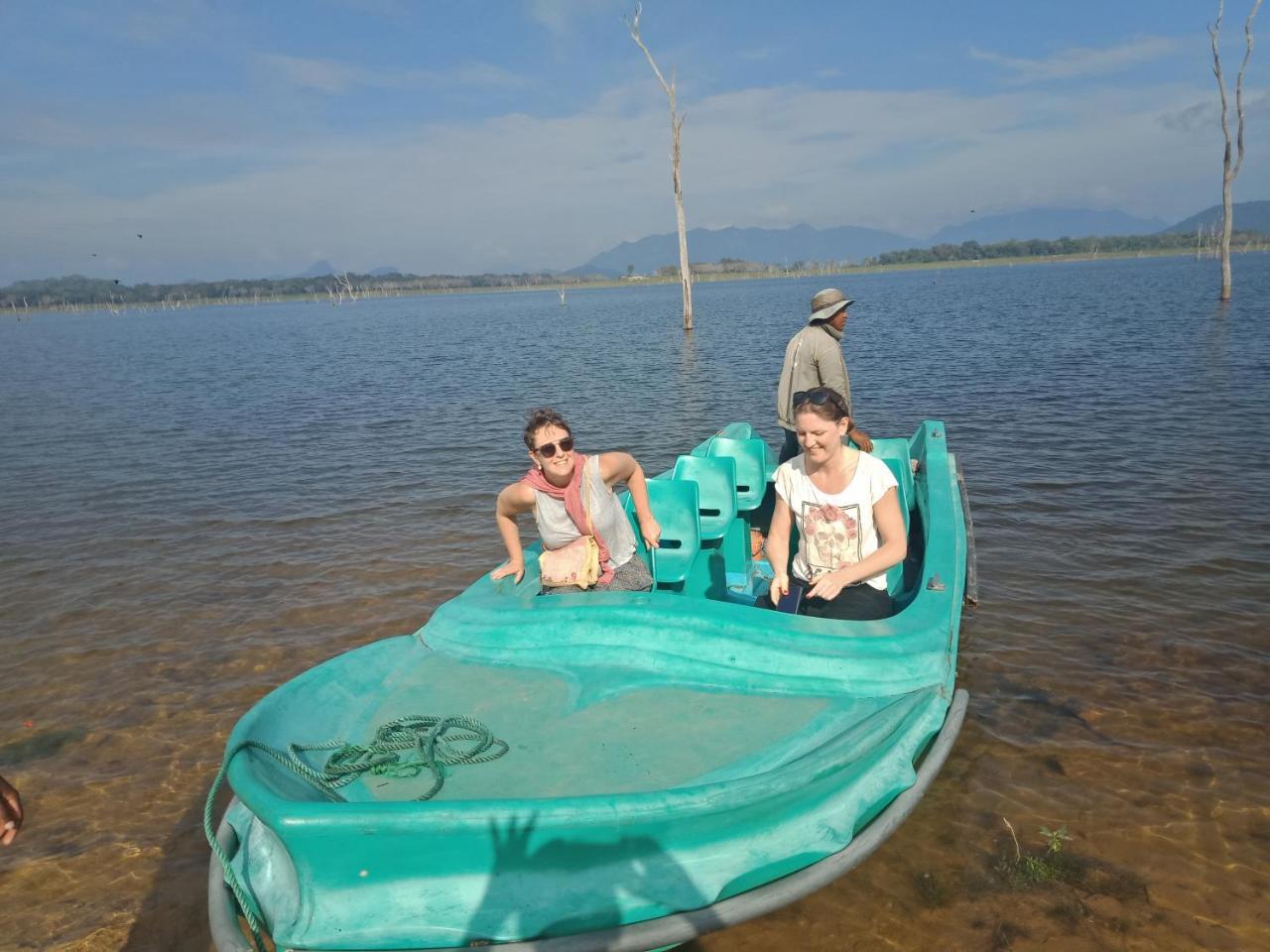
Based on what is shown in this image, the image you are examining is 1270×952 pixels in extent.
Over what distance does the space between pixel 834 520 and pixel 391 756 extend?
99.9 inches

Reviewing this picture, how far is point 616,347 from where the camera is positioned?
35.9 meters

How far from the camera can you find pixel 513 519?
482 centimetres

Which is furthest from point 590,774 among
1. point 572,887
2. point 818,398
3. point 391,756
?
point 818,398

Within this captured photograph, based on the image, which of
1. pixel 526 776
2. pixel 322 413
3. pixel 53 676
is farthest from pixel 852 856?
pixel 322 413

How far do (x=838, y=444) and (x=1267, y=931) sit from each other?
111 inches

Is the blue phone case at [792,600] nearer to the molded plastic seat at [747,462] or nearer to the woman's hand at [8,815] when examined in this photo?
the molded plastic seat at [747,462]

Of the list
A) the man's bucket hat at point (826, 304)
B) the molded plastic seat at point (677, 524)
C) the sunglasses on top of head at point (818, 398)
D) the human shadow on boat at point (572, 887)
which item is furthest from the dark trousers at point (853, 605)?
the man's bucket hat at point (826, 304)

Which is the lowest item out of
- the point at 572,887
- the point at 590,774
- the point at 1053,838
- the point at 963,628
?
the point at 1053,838

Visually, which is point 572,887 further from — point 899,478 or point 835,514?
point 899,478

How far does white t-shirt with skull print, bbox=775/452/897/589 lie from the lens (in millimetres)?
4332

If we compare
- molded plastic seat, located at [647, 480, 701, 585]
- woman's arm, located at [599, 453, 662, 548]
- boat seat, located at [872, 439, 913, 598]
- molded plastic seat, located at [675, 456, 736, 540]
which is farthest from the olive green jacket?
woman's arm, located at [599, 453, 662, 548]

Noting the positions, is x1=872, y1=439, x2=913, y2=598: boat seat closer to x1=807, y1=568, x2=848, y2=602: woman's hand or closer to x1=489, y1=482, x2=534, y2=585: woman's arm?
x1=807, y1=568, x2=848, y2=602: woman's hand

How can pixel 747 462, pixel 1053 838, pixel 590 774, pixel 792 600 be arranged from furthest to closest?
pixel 747 462 < pixel 792 600 < pixel 1053 838 < pixel 590 774

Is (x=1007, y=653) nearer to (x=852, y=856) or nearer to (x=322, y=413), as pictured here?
(x=852, y=856)
